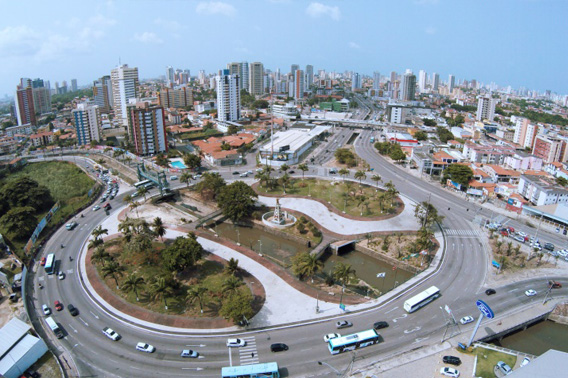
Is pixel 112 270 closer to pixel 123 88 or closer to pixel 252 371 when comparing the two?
pixel 252 371

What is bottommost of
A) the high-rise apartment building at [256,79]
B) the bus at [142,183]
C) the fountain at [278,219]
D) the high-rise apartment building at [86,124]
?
the fountain at [278,219]

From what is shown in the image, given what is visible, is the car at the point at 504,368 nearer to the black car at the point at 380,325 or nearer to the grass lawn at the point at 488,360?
the grass lawn at the point at 488,360

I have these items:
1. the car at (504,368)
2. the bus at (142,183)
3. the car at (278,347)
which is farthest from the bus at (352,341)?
the bus at (142,183)

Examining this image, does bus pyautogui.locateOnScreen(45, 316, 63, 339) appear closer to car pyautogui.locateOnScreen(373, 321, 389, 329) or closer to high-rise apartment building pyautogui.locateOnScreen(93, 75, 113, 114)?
car pyautogui.locateOnScreen(373, 321, 389, 329)

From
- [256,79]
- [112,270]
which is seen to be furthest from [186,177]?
[256,79]

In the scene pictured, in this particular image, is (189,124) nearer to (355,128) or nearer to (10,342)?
(355,128)

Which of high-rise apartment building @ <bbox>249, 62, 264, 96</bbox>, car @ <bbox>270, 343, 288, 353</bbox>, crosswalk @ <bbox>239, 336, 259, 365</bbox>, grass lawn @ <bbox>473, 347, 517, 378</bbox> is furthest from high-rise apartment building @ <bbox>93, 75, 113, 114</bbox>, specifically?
grass lawn @ <bbox>473, 347, 517, 378</bbox>
